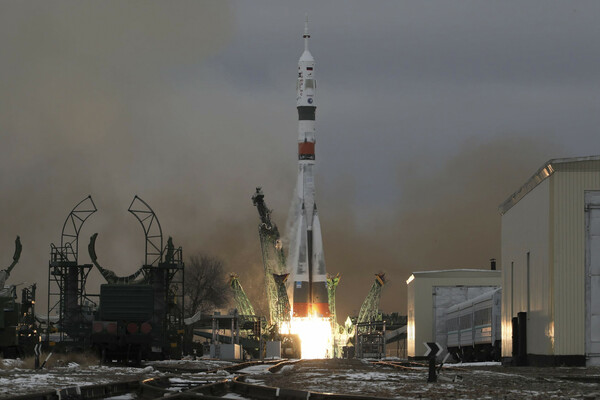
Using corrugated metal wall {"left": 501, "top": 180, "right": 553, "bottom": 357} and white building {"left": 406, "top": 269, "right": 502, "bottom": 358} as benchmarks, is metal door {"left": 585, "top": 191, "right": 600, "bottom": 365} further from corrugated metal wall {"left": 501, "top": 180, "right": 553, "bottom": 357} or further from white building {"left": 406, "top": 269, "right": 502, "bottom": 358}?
white building {"left": 406, "top": 269, "right": 502, "bottom": 358}

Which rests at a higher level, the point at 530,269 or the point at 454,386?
the point at 530,269

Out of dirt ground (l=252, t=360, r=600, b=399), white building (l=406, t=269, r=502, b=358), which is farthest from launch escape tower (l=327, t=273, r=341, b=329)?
dirt ground (l=252, t=360, r=600, b=399)

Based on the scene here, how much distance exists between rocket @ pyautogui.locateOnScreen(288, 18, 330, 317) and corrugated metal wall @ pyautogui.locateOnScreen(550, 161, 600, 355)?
61.5 m

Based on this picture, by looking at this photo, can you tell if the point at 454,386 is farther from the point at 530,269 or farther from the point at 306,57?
the point at 306,57

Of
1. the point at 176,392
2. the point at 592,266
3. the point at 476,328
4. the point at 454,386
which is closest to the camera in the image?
the point at 176,392

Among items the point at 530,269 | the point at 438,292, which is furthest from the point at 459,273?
the point at 530,269

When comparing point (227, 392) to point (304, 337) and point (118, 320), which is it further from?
point (304, 337)

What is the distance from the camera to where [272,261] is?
110m

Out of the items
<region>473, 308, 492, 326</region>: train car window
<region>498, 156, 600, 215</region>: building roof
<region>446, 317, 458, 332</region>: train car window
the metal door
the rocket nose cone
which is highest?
the rocket nose cone

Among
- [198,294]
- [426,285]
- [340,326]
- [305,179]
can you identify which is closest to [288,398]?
[426,285]

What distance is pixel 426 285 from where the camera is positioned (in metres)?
86.9

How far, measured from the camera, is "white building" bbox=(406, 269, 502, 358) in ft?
281

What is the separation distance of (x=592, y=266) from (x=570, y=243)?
1335 millimetres

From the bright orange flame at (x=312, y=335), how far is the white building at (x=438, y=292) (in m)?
24.2
